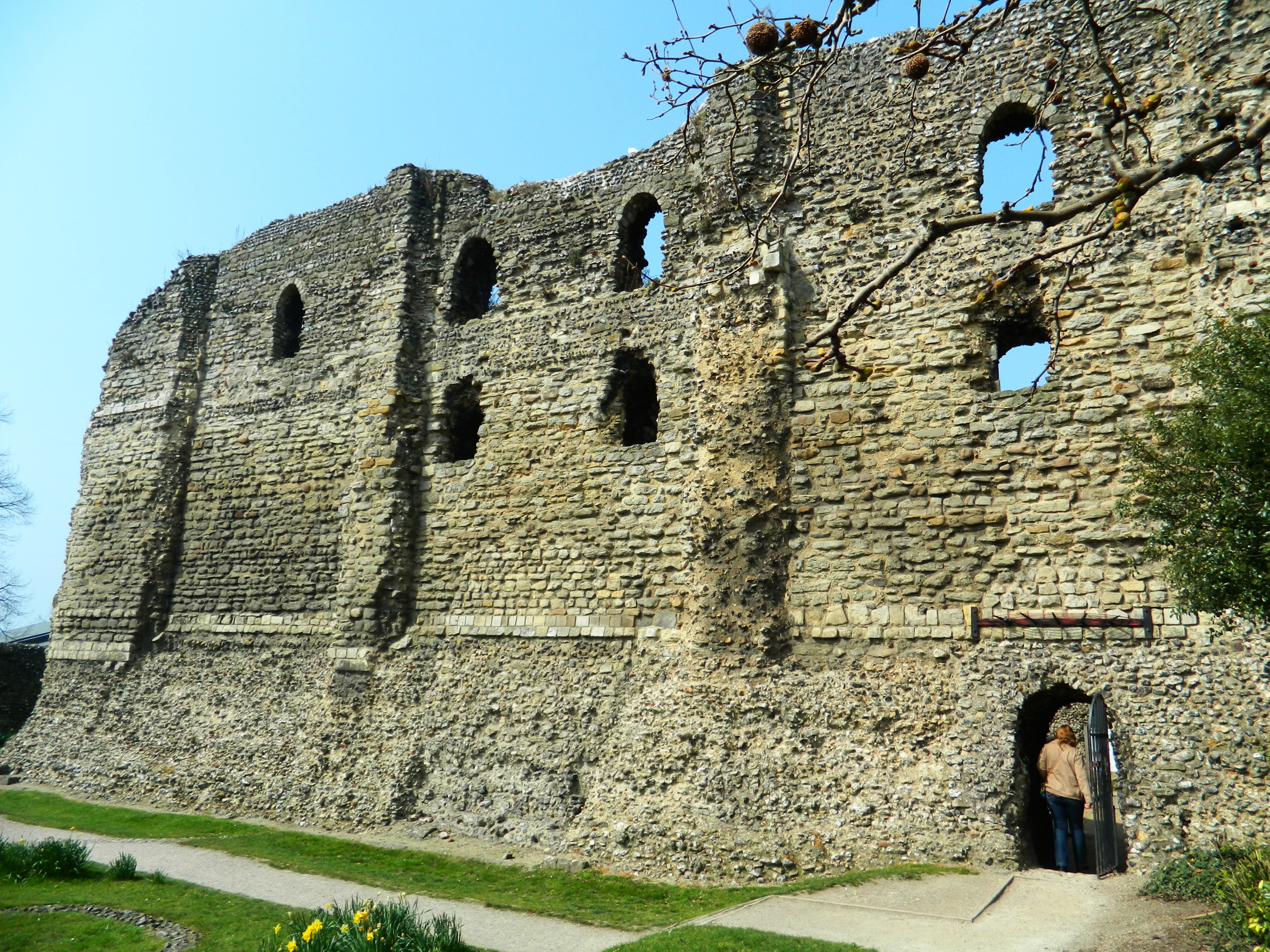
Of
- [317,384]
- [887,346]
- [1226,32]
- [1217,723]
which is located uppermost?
[1226,32]

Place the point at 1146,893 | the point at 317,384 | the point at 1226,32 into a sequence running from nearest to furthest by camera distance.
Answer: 1. the point at 1146,893
2. the point at 1226,32
3. the point at 317,384

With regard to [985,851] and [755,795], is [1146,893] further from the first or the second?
[755,795]

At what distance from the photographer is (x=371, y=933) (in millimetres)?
5941

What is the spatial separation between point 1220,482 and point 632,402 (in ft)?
24.8

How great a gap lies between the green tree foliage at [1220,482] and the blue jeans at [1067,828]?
2.59m

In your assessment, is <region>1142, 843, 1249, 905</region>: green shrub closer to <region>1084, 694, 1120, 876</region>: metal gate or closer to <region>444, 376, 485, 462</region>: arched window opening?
<region>1084, 694, 1120, 876</region>: metal gate

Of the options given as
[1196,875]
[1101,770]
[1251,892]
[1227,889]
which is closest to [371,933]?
[1251,892]

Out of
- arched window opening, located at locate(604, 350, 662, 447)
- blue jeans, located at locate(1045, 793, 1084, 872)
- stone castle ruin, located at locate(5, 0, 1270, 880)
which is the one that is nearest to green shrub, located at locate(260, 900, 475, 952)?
stone castle ruin, located at locate(5, 0, 1270, 880)

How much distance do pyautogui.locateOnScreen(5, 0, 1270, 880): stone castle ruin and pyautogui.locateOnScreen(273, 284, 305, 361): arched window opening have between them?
0.10 metres

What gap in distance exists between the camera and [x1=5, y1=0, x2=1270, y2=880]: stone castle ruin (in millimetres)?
8211

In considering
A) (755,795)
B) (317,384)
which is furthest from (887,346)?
(317,384)

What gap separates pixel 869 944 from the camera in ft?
19.7

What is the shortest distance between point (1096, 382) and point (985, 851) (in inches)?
187

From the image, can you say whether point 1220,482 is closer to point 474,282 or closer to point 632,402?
point 632,402
